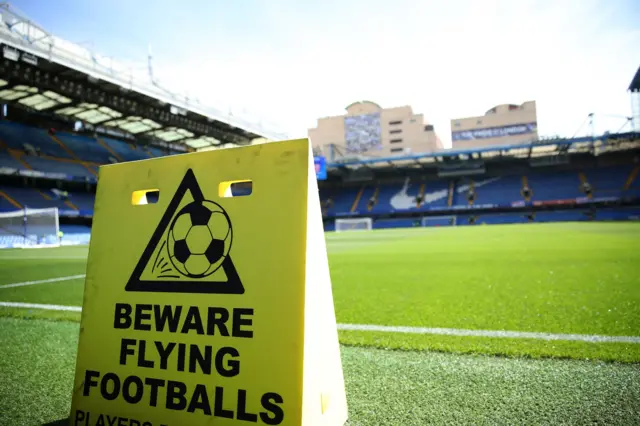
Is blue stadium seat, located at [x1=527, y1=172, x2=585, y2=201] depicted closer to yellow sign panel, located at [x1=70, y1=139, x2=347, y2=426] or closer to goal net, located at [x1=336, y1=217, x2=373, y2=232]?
goal net, located at [x1=336, y1=217, x2=373, y2=232]

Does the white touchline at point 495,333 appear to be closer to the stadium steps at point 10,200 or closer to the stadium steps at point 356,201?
the stadium steps at point 10,200

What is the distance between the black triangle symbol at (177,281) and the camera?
1.01 m

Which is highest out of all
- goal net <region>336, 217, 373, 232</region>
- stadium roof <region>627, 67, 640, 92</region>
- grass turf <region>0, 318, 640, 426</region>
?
stadium roof <region>627, 67, 640, 92</region>

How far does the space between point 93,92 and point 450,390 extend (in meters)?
21.6

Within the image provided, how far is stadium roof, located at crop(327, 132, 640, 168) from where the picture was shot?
29.3 metres

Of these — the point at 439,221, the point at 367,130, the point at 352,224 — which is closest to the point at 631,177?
the point at 439,221

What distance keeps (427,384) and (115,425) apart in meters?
0.98

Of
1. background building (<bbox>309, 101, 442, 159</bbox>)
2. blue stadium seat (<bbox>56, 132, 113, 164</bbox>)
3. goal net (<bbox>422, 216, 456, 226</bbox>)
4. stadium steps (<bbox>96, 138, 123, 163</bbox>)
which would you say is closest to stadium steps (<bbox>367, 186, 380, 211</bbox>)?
goal net (<bbox>422, 216, 456, 226</bbox>)

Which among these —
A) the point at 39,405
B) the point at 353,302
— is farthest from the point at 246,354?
the point at 353,302

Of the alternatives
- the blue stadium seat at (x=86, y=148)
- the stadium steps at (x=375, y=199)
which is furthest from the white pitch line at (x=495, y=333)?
the stadium steps at (x=375, y=199)

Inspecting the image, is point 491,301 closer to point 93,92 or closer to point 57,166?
point 93,92

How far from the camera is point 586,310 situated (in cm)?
227

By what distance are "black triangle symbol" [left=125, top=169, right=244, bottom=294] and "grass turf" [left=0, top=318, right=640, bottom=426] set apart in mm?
520

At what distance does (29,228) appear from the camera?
56.9ft
